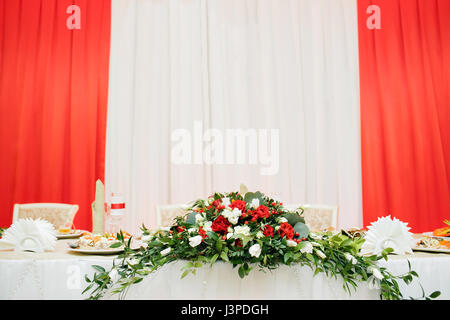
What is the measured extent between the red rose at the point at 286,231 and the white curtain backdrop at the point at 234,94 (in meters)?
2.62

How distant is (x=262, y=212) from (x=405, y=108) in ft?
11.0

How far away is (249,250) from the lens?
0.78m

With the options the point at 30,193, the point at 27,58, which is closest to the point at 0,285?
the point at 30,193

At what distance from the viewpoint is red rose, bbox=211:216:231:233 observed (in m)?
0.86

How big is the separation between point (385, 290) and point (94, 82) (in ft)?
10.9

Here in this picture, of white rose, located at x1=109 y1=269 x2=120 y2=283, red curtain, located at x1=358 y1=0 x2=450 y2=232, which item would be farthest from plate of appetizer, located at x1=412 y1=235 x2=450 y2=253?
red curtain, located at x1=358 y1=0 x2=450 y2=232

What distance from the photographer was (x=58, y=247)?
4.16 feet

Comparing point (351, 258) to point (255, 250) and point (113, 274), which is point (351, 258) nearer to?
point (255, 250)

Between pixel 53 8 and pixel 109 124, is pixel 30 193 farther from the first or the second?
pixel 53 8

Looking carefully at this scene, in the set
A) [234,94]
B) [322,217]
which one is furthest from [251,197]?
[234,94]

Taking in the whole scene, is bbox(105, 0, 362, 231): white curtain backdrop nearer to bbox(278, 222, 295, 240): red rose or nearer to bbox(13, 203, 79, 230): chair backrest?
bbox(13, 203, 79, 230): chair backrest

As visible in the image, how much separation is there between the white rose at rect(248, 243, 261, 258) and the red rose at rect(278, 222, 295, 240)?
97 millimetres
